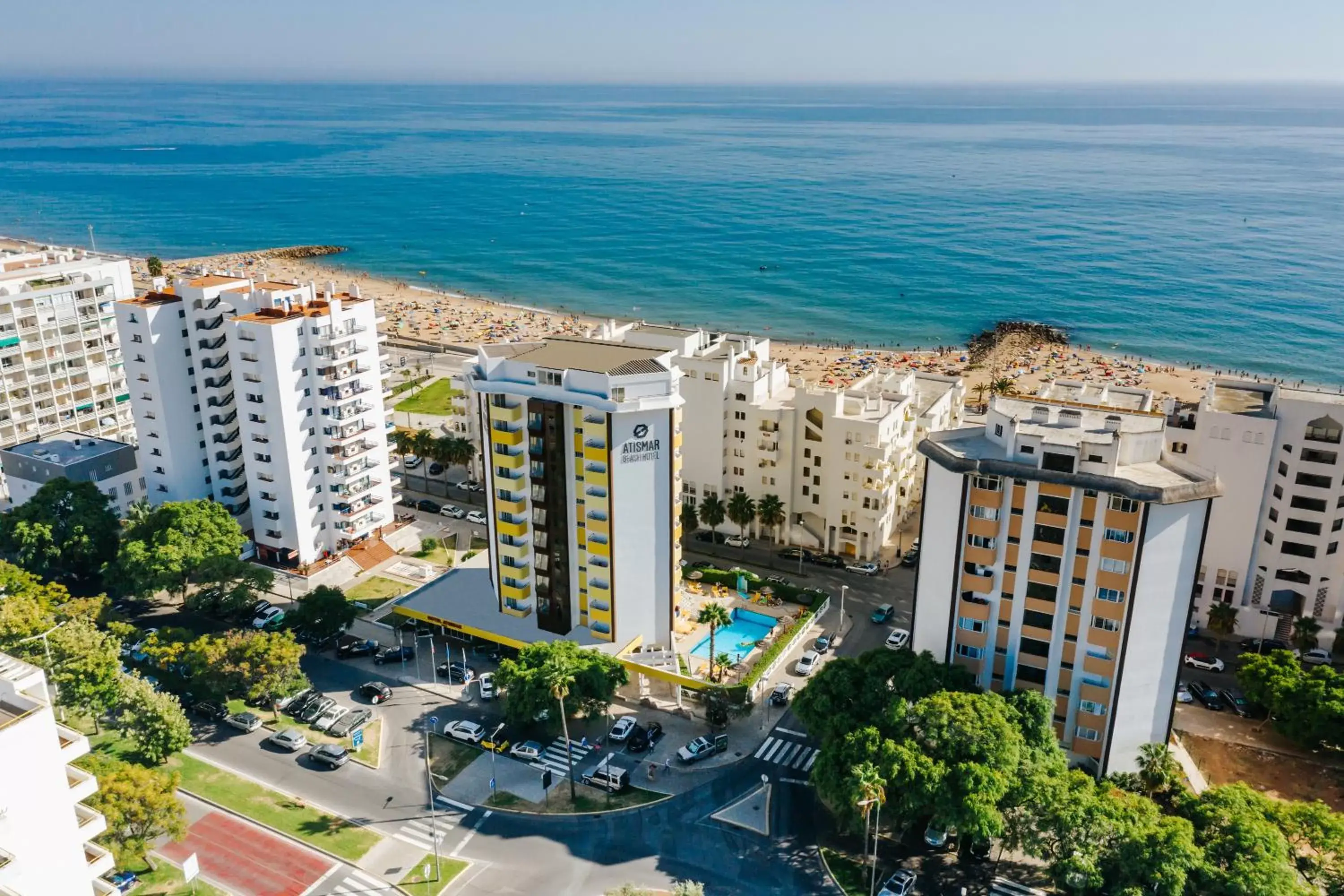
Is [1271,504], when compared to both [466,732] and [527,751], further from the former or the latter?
[466,732]

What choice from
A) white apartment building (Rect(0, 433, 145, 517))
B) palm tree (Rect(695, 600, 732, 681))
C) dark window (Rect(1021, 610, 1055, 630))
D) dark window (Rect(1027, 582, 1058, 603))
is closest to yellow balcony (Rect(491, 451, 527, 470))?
palm tree (Rect(695, 600, 732, 681))

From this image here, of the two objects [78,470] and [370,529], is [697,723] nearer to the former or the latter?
[370,529]

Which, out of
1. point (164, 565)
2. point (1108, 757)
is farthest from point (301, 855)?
point (1108, 757)

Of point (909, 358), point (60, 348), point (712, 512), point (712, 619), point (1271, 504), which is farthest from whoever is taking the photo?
point (909, 358)

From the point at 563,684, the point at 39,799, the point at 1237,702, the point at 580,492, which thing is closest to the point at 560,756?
the point at 563,684

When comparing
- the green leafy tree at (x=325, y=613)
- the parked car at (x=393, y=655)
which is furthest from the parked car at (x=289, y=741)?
the green leafy tree at (x=325, y=613)
